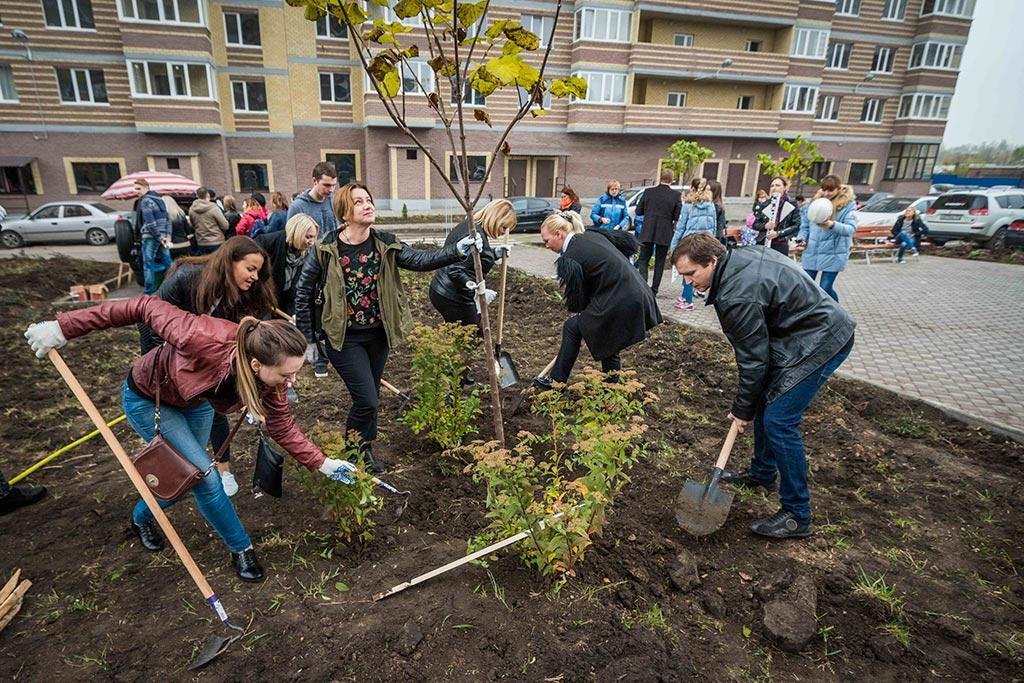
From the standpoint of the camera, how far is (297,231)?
489 cm

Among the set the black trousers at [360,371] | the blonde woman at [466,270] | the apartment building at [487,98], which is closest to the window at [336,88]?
the apartment building at [487,98]

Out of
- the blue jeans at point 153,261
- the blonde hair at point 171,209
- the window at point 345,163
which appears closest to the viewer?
the blue jeans at point 153,261

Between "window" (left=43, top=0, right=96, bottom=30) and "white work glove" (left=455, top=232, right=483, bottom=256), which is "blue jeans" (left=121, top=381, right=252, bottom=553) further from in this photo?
"window" (left=43, top=0, right=96, bottom=30)

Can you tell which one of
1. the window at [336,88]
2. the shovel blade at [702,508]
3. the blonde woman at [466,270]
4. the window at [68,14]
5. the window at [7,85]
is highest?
the window at [68,14]

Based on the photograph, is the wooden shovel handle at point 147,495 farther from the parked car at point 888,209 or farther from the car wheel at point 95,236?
the parked car at point 888,209

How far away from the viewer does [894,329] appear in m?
8.20

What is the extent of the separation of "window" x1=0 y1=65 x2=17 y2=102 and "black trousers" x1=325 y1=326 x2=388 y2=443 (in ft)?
92.0

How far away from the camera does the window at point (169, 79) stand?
22266 mm

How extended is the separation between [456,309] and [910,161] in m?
39.6

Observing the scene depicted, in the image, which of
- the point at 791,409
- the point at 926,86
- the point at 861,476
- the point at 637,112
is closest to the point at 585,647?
the point at 791,409

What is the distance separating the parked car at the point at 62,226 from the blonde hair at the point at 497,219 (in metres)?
17.0

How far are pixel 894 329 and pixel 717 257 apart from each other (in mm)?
6744

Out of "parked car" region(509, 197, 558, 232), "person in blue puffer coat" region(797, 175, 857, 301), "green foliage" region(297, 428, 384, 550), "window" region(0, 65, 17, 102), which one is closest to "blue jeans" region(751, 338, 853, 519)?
"green foliage" region(297, 428, 384, 550)

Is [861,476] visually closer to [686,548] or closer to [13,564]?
[686,548]
